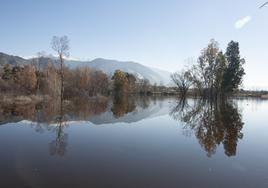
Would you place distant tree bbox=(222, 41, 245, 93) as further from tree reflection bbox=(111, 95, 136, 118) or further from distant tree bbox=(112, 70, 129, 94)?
distant tree bbox=(112, 70, 129, 94)

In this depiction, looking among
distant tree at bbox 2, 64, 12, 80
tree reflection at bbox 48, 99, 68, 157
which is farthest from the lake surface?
distant tree at bbox 2, 64, 12, 80

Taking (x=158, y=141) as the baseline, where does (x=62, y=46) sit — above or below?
above

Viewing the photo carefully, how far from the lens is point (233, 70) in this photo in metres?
63.2

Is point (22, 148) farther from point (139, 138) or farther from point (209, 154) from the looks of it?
point (209, 154)

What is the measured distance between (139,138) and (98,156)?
4.44 metres

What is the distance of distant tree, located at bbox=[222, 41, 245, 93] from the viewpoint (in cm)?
6309

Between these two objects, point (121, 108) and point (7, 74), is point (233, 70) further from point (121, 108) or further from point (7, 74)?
point (7, 74)

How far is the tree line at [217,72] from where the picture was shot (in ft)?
194

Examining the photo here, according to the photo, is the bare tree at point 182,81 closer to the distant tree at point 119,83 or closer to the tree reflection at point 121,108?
the distant tree at point 119,83

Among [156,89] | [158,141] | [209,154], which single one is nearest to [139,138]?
[158,141]

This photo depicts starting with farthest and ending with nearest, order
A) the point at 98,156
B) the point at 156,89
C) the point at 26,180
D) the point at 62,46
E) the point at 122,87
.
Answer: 1. the point at 156,89
2. the point at 122,87
3. the point at 62,46
4. the point at 98,156
5. the point at 26,180

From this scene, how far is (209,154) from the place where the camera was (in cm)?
1111

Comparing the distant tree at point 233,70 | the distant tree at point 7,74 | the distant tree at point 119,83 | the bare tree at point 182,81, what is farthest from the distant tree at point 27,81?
the distant tree at point 233,70

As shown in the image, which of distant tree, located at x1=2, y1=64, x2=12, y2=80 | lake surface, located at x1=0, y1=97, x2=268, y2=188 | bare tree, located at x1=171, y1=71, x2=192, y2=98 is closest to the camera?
lake surface, located at x1=0, y1=97, x2=268, y2=188
